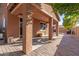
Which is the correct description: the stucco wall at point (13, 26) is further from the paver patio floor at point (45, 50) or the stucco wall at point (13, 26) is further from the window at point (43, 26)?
the window at point (43, 26)

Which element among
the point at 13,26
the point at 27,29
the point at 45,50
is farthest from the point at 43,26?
the point at 27,29

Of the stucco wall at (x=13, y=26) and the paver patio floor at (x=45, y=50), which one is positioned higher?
the stucco wall at (x=13, y=26)

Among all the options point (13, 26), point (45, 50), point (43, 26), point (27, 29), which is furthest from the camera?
point (43, 26)

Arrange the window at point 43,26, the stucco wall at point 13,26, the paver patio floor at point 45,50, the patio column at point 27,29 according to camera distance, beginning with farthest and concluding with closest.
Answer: the window at point 43,26 → the stucco wall at point 13,26 → the patio column at point 27,29 → the paver patio floor at point 45,50

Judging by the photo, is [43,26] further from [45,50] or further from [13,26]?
[45,50]

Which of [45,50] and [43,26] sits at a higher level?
[43,26]

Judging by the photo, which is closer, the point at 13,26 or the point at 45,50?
the point at 45,50

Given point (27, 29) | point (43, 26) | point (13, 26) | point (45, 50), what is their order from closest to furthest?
point (27, 29), point (45, 50), point (13, 26), point (43, 26)

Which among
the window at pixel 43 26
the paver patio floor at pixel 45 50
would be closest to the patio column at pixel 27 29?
the paver patio floor at pixel 45 50

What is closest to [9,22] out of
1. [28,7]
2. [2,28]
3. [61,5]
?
[2,28]

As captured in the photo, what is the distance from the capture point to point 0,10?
21.7 meters

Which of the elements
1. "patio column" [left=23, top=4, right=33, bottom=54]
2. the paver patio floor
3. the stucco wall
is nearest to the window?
the stucco wall

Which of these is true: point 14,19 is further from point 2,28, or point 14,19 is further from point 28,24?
point 28,24

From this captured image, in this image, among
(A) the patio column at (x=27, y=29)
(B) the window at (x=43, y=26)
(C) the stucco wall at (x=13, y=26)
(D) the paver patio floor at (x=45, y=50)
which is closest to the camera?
(D) the paver patio floor at (x=45, y=50)
